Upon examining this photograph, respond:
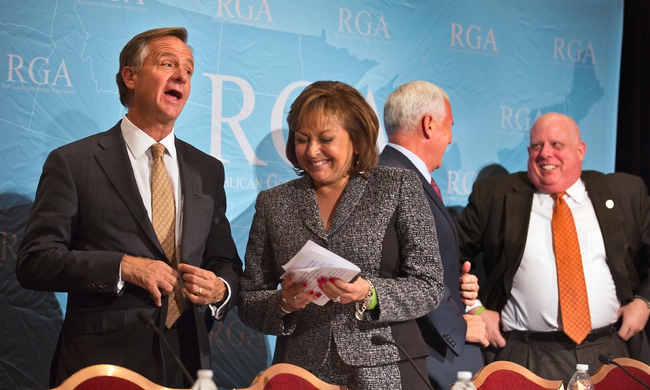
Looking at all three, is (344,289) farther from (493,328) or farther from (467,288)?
(493,328)

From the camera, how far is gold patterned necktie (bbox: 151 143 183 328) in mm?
2557

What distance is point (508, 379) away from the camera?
101 inches

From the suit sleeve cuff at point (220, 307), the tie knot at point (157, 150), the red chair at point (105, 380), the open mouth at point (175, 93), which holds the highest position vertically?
the open mouth at point (175, 93)

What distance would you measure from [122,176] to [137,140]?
0.56 ft

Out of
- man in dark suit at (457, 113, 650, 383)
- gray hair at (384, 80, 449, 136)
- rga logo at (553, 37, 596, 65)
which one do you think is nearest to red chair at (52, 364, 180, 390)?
gray hair at (384, 80, 449, 136)

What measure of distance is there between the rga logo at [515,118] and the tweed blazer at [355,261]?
1.94m

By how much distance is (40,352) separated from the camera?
3.05 metres

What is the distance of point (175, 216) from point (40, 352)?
3.20ft

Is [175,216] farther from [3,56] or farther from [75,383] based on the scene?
[3,56]

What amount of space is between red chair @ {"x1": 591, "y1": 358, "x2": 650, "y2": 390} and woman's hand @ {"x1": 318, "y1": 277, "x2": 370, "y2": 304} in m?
1.03

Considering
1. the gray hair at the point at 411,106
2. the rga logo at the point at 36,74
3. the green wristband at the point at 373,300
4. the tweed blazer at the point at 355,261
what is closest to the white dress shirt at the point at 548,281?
the gray hair at the point at 411,106

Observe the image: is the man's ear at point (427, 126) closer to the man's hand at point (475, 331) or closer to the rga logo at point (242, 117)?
the rga logo at point (242, 117)

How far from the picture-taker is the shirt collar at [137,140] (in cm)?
263

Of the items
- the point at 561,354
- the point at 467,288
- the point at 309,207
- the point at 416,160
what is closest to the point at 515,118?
the point at 416,160
